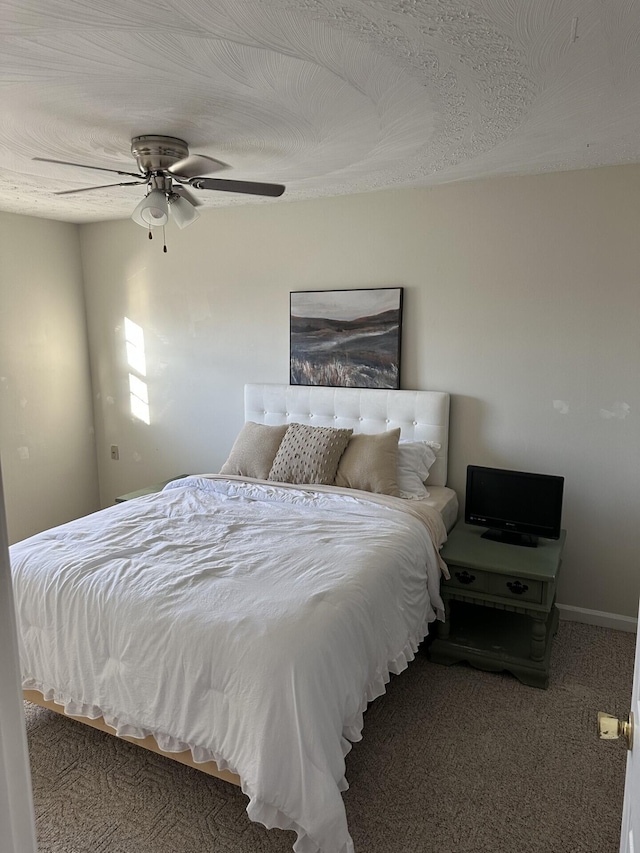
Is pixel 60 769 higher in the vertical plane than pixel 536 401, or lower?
lower

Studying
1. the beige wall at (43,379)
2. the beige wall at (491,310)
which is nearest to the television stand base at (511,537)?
the beige wall at (491,310)

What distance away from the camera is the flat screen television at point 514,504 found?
10.0 ft

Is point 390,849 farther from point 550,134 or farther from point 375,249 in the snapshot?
point 375,249

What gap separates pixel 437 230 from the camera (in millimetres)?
3504

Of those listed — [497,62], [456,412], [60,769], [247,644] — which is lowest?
[60,769]

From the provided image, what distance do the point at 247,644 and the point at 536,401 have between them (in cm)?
225

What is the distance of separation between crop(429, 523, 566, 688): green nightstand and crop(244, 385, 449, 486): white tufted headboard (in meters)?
0.69

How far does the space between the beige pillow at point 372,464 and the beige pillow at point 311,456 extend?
0.19ft

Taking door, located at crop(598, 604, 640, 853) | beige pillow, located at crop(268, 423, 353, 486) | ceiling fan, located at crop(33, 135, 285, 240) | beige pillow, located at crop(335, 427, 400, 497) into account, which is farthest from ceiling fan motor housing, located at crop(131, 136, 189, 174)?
door, located at crop(598, 604, 640, 853)

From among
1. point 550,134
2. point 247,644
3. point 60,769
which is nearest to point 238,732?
point 247,644

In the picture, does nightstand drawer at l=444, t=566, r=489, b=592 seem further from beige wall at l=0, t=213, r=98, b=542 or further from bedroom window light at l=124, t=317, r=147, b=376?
beige wall at l=0, t=213, r=98, b=542

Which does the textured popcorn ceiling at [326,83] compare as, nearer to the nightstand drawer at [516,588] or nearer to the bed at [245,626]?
the bed at [245,626]

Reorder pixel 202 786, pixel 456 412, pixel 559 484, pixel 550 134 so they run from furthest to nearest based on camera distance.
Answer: pixel 456 412
pixel 559 484
pixel 550 134
pixel 202 786

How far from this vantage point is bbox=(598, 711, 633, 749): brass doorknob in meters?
1.08
